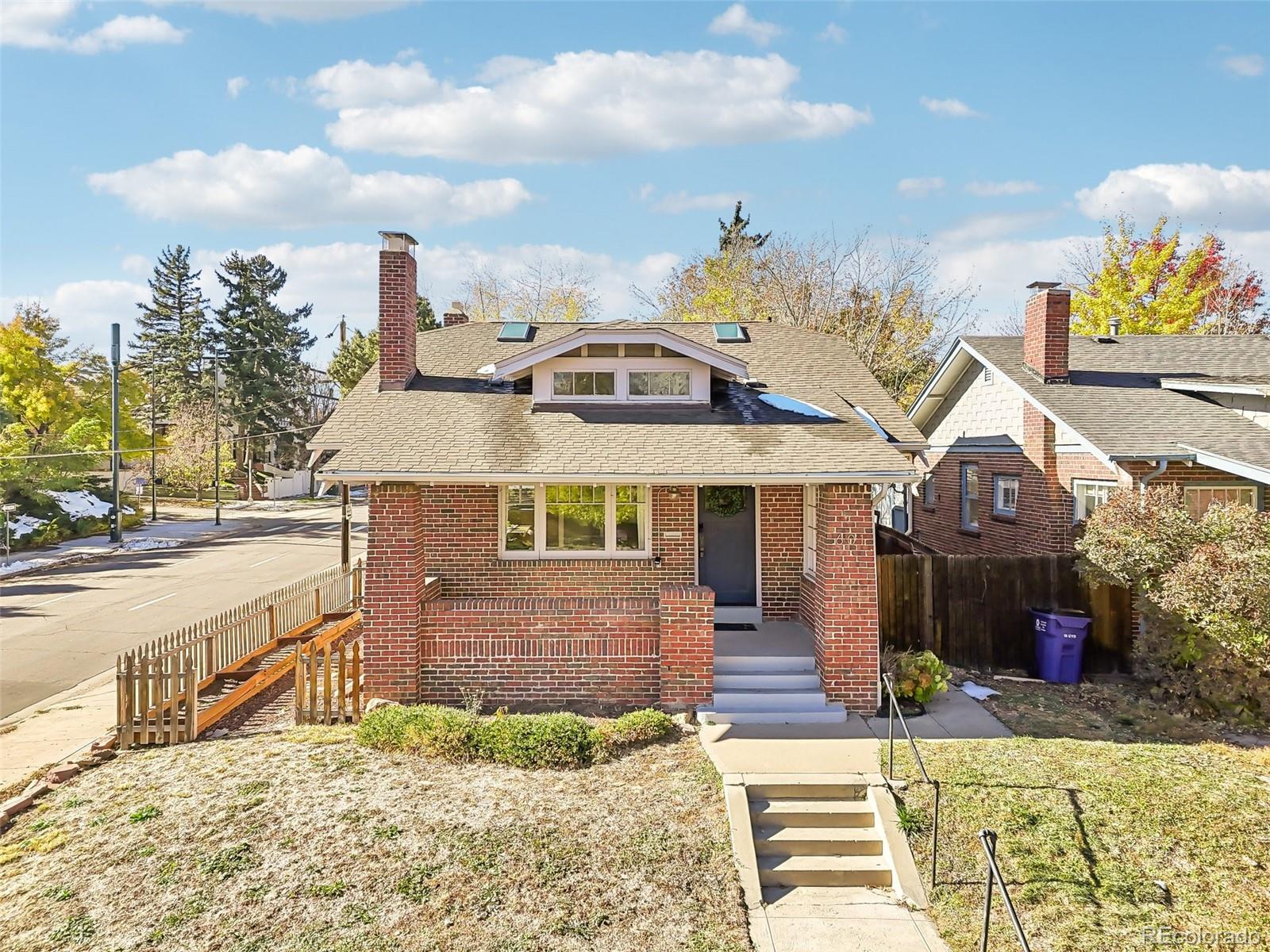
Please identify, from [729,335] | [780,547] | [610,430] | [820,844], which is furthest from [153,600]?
[820,844]

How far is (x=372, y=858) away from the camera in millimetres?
6051

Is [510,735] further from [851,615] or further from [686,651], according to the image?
[851,615]

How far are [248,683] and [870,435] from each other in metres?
9.38

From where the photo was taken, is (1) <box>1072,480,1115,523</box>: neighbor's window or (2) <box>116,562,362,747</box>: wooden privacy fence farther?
(1) <box>1072,480,1115,523</box>: neighbor's window

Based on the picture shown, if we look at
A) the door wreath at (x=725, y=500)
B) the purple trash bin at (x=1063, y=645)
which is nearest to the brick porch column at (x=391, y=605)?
the door wreath at (x=725, y=500)

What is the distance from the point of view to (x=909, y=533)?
66.3ft

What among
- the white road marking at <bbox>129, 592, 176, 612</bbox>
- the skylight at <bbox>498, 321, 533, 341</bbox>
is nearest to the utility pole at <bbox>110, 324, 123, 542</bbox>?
the white road marking at <bbox>129, 592, 176, 612</bbox>

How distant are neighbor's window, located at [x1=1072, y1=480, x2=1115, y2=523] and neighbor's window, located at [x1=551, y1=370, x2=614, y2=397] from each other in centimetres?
862

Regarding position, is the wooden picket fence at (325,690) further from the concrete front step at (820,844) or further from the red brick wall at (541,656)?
the concrete front step at (820,844)

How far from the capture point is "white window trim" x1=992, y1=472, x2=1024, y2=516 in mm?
14742

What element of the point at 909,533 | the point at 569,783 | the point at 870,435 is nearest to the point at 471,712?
the point at 569,783

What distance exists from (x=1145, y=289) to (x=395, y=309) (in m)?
30.4

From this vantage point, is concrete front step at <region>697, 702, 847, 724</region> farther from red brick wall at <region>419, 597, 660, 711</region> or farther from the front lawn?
the front lawn

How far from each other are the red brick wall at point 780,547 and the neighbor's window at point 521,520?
3.55 metres
